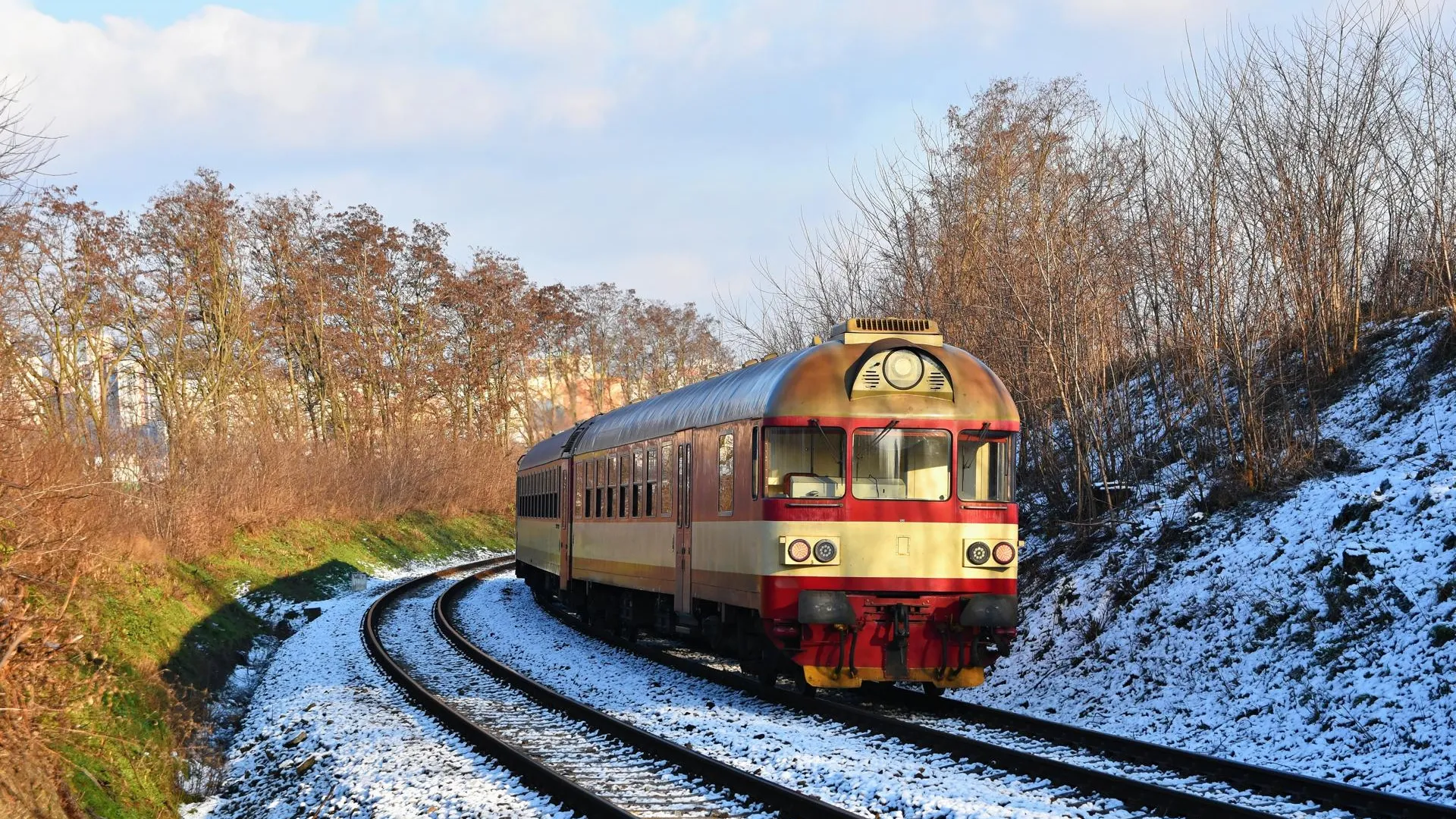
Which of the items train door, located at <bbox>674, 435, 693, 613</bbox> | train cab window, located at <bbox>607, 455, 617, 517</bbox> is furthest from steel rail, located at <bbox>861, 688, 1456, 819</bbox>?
train cab window, located at <bbox>607, 455, 617, 517</bbox>

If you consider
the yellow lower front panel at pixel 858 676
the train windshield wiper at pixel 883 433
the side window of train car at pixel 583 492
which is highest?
the train windshield wiper at pixel 883 433

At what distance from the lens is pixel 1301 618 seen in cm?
994

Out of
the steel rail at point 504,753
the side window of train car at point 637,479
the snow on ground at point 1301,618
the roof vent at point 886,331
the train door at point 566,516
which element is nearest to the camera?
the steel rail at point 504,753

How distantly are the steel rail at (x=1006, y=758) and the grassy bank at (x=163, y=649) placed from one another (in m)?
5.08

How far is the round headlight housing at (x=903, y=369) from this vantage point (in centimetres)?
1108

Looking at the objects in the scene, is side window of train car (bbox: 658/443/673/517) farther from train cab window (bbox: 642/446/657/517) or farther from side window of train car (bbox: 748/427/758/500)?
side window of train car (bbox: 748/427/758/500)

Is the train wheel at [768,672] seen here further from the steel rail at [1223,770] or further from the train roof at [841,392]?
the train roof at [841,392]

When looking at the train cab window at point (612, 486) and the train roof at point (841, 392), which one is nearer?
the train roof at point (841, 392)

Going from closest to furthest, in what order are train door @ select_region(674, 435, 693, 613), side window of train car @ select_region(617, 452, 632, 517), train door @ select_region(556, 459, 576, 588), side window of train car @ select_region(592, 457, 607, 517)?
train door @ select_region(674, 435, 693, 613) < side window of train car @ select_region(617, 452, 632, 517) < side window of train car @ select_region(592, 457, 607, 517) < train door @ select_region(556, 459, 576, 588)

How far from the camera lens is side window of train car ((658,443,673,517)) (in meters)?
14.0

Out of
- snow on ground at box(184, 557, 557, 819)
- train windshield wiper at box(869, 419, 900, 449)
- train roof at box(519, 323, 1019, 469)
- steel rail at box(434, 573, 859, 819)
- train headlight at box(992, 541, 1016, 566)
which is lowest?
snow on ground at box(184, 557, 557, 819)

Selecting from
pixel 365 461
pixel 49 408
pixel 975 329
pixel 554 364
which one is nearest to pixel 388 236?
pixel 365 461

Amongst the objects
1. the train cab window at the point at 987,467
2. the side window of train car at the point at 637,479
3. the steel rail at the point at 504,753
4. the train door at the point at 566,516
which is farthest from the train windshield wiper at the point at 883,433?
the train door at the point at 566,516

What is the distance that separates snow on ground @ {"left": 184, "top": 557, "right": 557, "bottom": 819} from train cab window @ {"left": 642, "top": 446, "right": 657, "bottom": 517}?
11.4 ft
